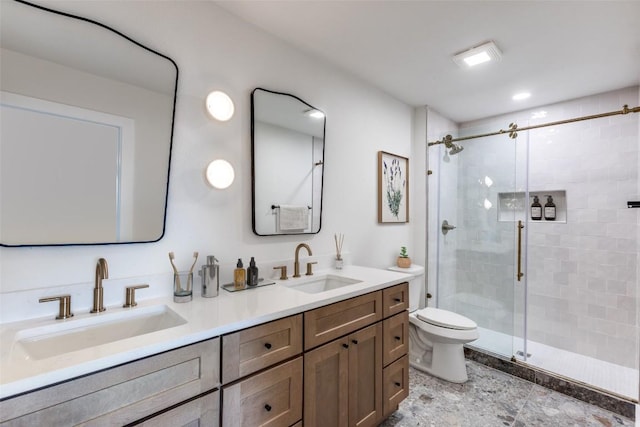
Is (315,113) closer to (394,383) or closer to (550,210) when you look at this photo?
(394,383)

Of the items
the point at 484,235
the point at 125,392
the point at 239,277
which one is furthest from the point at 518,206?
the point at 125,392

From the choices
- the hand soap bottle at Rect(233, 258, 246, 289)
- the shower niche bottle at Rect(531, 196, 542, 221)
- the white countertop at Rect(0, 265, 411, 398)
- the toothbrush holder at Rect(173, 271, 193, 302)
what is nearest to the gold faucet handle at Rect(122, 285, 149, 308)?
the white countertop at Rect(0, 265, 411, 398)

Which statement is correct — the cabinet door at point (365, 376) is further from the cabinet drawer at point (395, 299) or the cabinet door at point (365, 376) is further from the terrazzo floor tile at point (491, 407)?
the terrazzo floor tile at point (491, 407)

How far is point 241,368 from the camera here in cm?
111

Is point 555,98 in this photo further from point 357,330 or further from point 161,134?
point 161,134

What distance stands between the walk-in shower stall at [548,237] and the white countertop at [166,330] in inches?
67.5

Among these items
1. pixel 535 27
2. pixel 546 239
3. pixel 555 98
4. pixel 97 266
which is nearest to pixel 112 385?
pixel 97 266

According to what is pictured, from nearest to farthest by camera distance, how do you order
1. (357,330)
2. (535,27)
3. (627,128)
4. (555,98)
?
(357,330) < (535,27) < (627,128) < (555,98)

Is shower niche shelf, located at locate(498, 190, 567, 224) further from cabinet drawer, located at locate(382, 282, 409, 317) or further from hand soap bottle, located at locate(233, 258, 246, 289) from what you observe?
hand soap bottle, located at locate(233, 258, 246, 289)

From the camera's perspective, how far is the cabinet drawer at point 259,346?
42.6 inches

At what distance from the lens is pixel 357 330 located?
5.23ft

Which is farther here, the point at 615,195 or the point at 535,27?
the point at 615,195

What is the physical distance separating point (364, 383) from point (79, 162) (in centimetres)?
169

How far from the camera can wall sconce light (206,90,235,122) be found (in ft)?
5.22
